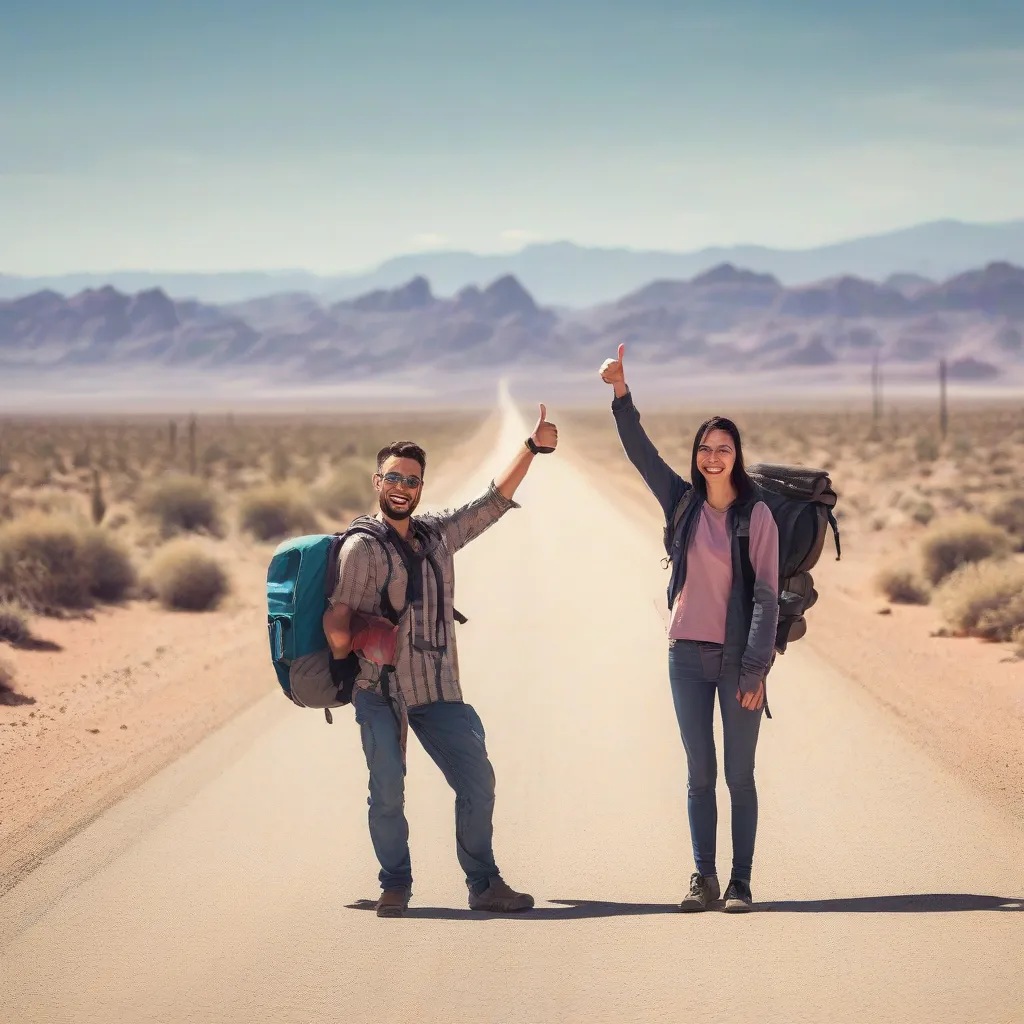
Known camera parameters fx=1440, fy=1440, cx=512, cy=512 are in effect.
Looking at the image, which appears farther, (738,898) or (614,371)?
(614,371)

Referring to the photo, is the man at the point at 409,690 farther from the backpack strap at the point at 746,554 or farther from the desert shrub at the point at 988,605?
the desert shrub at the point at 988,605

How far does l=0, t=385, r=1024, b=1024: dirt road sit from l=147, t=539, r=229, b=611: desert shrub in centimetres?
765

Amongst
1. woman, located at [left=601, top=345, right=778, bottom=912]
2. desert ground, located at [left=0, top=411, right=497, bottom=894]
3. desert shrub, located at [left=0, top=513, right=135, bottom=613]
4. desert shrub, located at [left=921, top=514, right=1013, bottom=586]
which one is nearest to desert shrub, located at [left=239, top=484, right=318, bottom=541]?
desert ground, located at [left=0, top=411, right=497, bottom=894]

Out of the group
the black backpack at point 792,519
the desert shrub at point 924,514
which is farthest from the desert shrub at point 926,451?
the black backpack at point 792,519

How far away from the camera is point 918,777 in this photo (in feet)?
25.8

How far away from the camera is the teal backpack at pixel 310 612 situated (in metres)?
5.44

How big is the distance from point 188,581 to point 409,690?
12198 millimetres

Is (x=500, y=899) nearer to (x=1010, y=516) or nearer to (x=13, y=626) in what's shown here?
(x=13, y=626)

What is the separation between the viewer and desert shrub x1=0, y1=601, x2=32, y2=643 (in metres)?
14.1

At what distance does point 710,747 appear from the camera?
18.9ft

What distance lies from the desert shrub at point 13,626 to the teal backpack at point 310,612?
30.9 ft

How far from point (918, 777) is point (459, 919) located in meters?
3.29

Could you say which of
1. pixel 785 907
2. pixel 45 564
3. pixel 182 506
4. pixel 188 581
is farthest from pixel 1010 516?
pixel 785 907

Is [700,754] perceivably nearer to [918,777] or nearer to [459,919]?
[459,919]
